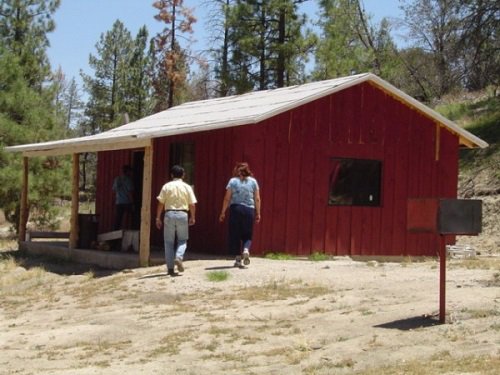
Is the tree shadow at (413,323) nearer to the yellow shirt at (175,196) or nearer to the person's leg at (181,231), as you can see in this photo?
the person's leg at (181,231)

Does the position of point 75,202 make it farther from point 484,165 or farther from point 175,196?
point 484,165

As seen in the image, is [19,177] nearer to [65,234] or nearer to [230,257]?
[65,234]

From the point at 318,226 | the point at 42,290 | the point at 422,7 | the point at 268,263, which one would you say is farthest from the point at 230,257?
the point at 422,7

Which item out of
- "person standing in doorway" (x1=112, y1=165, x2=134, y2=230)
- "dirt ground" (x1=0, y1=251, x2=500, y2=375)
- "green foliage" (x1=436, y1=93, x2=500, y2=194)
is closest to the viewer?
"dirt ground" (x1=0, y1=251, x2=500, y2=375)

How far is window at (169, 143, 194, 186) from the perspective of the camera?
17.0 m

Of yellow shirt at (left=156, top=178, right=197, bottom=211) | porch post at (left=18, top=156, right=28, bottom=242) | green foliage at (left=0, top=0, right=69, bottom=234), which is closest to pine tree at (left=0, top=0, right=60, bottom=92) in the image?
green foliage at (left=0, top=0, right=69, bottom=234)

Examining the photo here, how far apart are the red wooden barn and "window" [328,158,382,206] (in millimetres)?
20

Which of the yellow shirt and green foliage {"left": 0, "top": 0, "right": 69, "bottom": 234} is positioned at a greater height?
green foliage {"left": 0, "top": 0, "right": 69, "bottom": 234}

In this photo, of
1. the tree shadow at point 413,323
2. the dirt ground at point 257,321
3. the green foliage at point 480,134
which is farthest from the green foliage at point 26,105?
the tree shadow at point 413,323

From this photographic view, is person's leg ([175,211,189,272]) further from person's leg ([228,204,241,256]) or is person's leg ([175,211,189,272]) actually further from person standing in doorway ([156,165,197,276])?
person's leg ([228,204,241,256])

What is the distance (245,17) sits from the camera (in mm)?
30875

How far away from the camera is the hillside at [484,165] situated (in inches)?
933

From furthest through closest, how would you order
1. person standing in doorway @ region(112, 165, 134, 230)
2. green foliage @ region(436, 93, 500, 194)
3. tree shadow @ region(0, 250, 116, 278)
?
green foliage @ region(436, 93, 500, 194) < person standing in doorway @ region(112, 165, 134, 230) < tree shadow @ region(0, 250, 116, 278)

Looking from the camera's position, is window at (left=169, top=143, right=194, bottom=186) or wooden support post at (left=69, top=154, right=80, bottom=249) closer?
window at (left=169, top=143, right=194, bottom=186)
